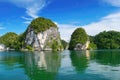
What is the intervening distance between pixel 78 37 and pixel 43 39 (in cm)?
2694

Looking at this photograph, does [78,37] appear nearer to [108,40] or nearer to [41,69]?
[108,40]

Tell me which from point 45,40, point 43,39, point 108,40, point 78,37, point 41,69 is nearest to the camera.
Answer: point 41,69

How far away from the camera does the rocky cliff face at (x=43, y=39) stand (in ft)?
501

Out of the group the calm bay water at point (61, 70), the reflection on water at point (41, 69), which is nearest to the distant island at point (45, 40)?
the reflection on water at point (41, 69)

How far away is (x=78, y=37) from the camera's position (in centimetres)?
16988

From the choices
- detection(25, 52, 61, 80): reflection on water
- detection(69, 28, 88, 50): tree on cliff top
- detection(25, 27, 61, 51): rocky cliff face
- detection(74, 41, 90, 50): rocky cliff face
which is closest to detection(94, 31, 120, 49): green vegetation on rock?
detection(74, 41, 90, 50): rocky cliff face

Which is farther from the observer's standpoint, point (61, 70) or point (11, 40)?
point (11, 40)

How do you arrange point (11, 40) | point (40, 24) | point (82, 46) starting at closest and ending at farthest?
point (40, 24) → point (82, 46) → point (11, 40)

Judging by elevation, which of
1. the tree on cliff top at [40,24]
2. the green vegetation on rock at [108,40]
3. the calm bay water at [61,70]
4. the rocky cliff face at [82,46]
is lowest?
the calm bay water at [61,70]

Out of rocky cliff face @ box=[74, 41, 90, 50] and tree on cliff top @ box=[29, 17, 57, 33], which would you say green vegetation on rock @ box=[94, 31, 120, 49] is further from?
tree on cliff top @ box=[29, 17, 57, 33]

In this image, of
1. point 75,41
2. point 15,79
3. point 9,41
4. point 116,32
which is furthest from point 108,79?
point 116,32

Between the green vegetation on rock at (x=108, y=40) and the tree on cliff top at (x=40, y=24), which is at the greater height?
the tree on cliff top at (x=40, y=24)

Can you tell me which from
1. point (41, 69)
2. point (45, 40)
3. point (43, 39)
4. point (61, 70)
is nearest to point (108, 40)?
point (45, 40)

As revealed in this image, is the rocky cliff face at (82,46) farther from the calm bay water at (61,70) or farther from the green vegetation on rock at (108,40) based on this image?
the calm bay water at (61,70)
